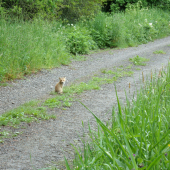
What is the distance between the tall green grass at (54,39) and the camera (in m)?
7.71

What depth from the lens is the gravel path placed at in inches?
137

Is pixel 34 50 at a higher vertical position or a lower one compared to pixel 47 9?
lower

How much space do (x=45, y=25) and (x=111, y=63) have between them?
9.56 ft

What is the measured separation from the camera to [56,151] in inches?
142

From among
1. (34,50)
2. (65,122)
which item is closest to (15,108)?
(65,122)

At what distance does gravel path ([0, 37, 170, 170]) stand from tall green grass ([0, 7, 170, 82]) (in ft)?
1.55

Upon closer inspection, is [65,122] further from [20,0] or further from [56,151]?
[20,0]

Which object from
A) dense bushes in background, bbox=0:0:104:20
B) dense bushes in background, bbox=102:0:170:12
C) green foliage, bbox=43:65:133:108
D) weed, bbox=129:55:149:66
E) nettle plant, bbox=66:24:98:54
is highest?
dense bushes in background, bbox=102:0:170:12

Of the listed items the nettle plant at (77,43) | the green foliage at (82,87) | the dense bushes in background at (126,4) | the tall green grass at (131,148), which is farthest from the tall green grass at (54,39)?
the dense bushes in background at (126,4)

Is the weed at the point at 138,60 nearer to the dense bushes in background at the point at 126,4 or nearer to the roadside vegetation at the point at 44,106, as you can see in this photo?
the roadside vegetation at the point at 44,106

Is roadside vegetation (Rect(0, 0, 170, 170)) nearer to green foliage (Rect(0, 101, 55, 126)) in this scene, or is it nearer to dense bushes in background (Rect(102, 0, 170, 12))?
green foliage (Rect(0, 101, 55, 126))

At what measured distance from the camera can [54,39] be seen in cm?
975

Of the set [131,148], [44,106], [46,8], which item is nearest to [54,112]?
[44,106]

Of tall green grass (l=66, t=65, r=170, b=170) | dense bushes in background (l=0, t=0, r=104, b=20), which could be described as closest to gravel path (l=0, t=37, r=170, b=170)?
tall green grass (l=66, t=65, r=170, b=170)
